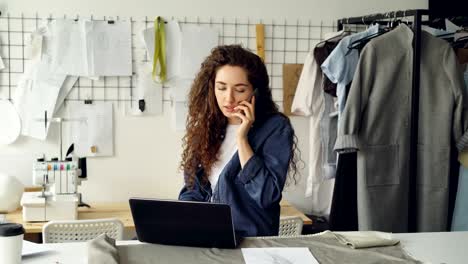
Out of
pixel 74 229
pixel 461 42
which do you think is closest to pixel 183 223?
pixel 74 229

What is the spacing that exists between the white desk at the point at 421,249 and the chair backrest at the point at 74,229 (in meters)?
0.64

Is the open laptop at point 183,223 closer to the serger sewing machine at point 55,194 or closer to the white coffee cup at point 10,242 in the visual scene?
the white coffee cup at point 10,242

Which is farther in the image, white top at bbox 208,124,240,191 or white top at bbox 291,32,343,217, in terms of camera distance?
white top at bbox 291,32,343,217

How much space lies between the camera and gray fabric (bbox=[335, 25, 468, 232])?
2.73 meters

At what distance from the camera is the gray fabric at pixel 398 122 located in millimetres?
2730

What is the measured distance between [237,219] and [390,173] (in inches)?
47.7

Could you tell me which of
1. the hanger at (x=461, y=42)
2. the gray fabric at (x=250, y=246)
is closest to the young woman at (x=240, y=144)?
the gray fabric at (x=250, y=246)

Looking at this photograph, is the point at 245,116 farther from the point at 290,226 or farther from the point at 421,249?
the point at 290,226

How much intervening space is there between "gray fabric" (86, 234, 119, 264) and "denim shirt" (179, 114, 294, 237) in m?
0.47

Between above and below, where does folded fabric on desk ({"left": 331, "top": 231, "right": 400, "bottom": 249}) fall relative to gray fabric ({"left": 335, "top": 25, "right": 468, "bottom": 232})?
below

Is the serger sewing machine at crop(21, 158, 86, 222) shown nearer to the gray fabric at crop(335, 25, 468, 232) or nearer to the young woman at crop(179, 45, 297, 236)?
the young woman at crop(179, 45, 297, 236)

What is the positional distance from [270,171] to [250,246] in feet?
0.98

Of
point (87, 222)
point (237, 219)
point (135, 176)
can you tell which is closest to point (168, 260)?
point (237, 219)

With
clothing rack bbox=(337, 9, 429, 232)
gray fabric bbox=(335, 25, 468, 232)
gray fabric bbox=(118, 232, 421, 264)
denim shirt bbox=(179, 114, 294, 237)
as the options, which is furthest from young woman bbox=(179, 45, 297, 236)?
clothing rack bbox=(337, 9, 429, 232)
